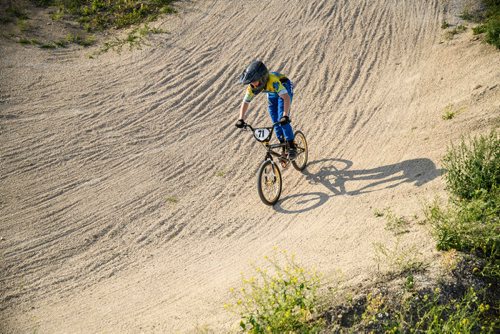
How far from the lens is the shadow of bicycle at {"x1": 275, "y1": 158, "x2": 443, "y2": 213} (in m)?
8.85

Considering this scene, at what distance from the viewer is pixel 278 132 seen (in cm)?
954

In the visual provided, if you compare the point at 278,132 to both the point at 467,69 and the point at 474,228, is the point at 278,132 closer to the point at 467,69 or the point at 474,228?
the point at 474,228

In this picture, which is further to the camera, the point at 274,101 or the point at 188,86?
the point at 188,86

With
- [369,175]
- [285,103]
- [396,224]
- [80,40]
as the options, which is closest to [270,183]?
[285,103]

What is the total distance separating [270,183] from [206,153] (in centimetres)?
231

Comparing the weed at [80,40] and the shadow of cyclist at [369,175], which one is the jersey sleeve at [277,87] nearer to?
the shadow of cyclist at [369,175]

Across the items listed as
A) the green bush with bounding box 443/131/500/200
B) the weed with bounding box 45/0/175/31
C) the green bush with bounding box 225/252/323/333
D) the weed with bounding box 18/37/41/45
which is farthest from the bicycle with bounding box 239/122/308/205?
the weed with bounding box 18/37/41/45

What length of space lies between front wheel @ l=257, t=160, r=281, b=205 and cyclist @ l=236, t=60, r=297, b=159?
2.24 ft

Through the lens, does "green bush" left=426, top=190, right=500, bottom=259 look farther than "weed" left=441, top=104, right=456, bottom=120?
No

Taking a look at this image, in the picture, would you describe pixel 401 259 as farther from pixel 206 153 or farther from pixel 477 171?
pixel 206 153

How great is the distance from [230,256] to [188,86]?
629 cm

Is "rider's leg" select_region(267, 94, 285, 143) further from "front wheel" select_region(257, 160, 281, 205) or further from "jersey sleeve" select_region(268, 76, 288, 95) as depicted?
"front wheel" select_region(257, 160, 281, 205)

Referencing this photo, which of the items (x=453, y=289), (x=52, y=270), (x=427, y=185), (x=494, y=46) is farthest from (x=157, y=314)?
(x=494, y=46)

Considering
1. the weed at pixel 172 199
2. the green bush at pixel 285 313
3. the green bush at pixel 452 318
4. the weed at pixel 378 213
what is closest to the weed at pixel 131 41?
the weed at pixel 172 199
